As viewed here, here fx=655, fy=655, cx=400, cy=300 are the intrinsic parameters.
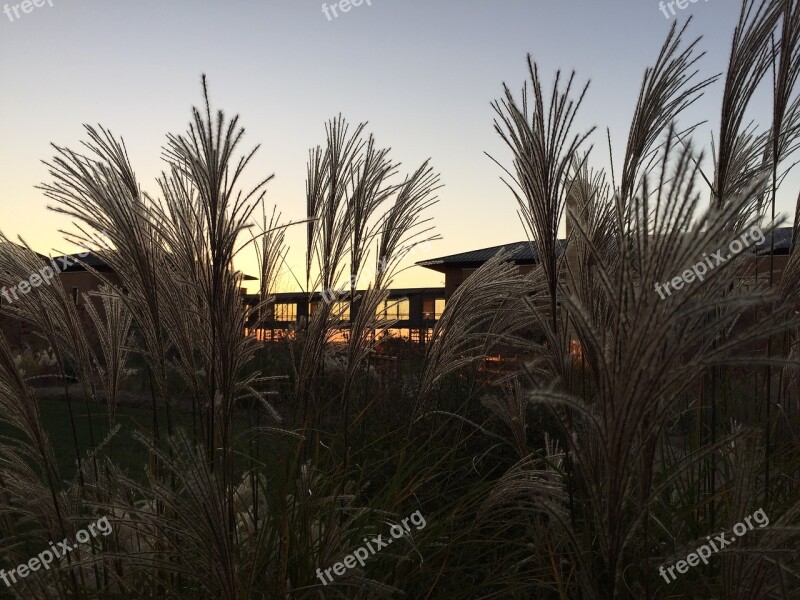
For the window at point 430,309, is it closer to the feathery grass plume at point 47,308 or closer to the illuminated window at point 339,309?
the illuminated window at point 339,309

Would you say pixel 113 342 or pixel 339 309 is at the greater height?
pixel 339 309

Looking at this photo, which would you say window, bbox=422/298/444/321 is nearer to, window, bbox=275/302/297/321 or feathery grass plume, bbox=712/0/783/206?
window, bbox=275/302/297/321

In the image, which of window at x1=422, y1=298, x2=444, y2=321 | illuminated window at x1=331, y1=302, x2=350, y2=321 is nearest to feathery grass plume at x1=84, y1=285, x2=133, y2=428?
illuminated window at x1=331, y1=302, x2=350, y2=321

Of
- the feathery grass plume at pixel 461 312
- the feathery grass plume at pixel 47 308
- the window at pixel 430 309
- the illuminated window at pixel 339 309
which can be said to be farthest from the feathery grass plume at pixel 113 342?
the window at pixel 430 309

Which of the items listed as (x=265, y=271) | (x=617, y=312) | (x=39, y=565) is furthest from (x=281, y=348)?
(x=617, y=312)

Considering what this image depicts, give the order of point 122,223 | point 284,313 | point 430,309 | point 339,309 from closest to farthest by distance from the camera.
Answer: point 122,223 → point 339,309 → point 284,313 → point 430,309

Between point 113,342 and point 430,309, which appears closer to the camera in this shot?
point 113,342

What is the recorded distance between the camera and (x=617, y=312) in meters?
1.10

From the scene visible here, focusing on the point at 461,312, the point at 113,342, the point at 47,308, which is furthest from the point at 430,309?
the point at 47,308

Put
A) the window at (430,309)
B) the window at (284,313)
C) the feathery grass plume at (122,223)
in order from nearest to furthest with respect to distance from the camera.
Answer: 1. the feathery grass plume at (122,223)
2. the window at (284,313)
3. the window at (430,309)

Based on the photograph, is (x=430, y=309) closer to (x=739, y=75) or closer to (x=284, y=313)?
(x=284, y=313)

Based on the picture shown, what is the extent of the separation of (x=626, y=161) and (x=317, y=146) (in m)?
1.44

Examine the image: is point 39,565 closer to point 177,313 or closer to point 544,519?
point 177,313

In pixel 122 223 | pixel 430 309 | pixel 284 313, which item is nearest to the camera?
pixel 122 223
